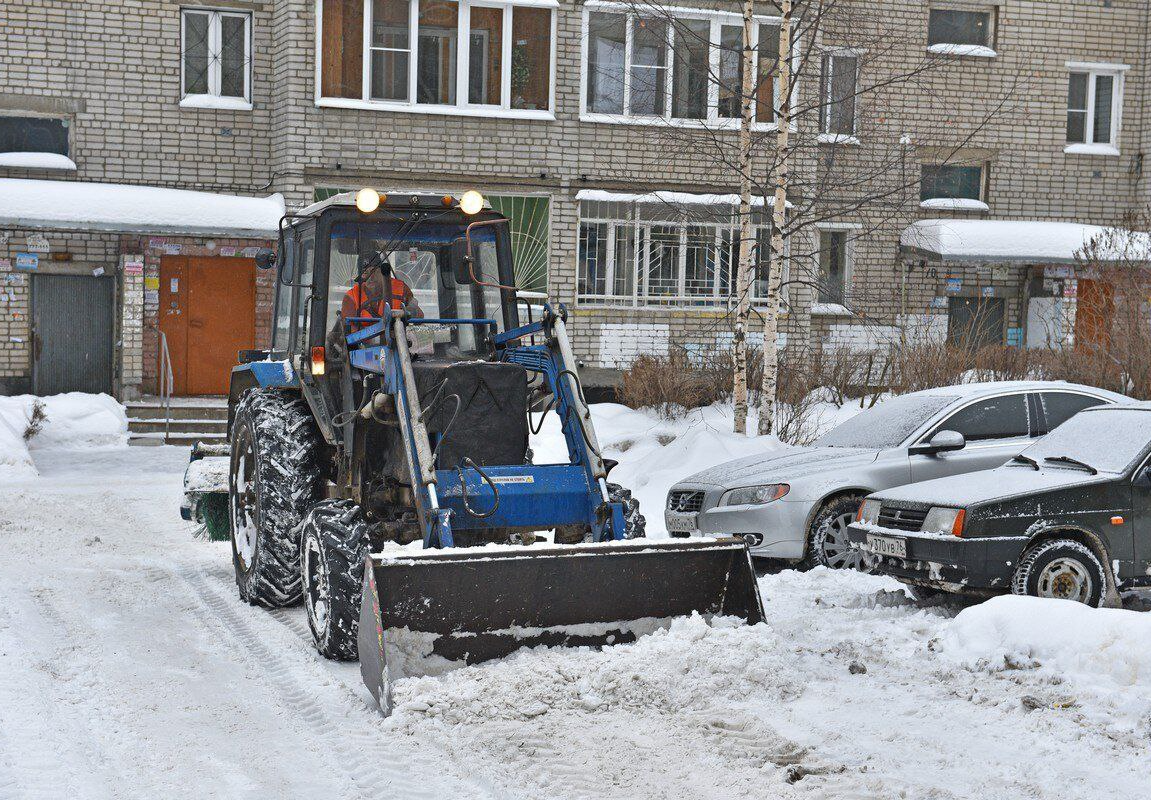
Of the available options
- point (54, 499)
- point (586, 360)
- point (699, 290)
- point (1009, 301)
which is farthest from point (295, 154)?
point (1009, 301)

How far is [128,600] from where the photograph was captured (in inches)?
321

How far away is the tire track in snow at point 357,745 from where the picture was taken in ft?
15.8

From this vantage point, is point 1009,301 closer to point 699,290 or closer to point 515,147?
point 699,290

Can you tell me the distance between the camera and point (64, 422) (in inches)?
679

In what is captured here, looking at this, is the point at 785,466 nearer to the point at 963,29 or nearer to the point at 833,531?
the point at 833,531

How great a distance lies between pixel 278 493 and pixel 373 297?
1315 mm

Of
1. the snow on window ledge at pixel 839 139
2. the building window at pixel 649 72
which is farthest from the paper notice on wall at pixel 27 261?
the snow on window ledge at pixel 839 139

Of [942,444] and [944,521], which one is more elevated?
[942,444]

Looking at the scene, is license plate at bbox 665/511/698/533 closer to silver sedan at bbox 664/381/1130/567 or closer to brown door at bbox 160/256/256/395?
silver sedan at bbox 664/381/1130/567

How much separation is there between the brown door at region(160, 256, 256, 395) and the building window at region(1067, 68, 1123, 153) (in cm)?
1551

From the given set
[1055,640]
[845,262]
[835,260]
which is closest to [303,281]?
[1055,640]

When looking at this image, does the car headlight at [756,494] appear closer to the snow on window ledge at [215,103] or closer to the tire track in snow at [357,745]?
the tire track in snow at [357,745]

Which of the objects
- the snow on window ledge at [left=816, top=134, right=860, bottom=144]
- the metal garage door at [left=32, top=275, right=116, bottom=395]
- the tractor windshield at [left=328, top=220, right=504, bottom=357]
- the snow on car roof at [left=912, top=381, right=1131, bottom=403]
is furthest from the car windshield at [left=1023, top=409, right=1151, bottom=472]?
the metal garage door at [left=32, top=275, right=116, bottom=395]

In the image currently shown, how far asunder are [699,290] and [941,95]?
6.25m
